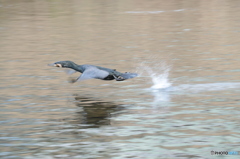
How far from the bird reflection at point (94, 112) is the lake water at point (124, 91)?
0.07 ft

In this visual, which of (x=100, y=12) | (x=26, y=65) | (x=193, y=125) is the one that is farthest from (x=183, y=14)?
(x=193, y=125)

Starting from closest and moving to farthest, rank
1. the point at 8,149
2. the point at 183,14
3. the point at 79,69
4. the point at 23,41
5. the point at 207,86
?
the point at 8,149 < the point at 79,69 < the point at 207,86 < the point at 23,41 < the point at 183,14

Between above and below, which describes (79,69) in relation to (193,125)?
above

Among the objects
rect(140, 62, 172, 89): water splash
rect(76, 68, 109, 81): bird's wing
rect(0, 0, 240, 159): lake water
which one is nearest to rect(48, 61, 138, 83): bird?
rect(76, 68, 109, 81): bird's wing

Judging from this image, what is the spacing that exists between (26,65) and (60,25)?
10.0 metres

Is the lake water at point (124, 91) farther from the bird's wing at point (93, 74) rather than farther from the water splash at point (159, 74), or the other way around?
the bird's wing at point (93, 74)

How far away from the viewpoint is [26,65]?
57.2 ft

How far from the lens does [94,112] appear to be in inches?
463

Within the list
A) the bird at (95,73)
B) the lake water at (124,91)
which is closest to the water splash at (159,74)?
the lake water at (124,91)

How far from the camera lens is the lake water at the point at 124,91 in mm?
9661

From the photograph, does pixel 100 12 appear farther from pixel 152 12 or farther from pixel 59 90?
pixel 59 90

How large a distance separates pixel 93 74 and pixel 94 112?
91 centimetres

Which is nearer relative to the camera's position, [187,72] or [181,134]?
[181,134]

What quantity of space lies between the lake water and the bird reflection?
0.07 feet
